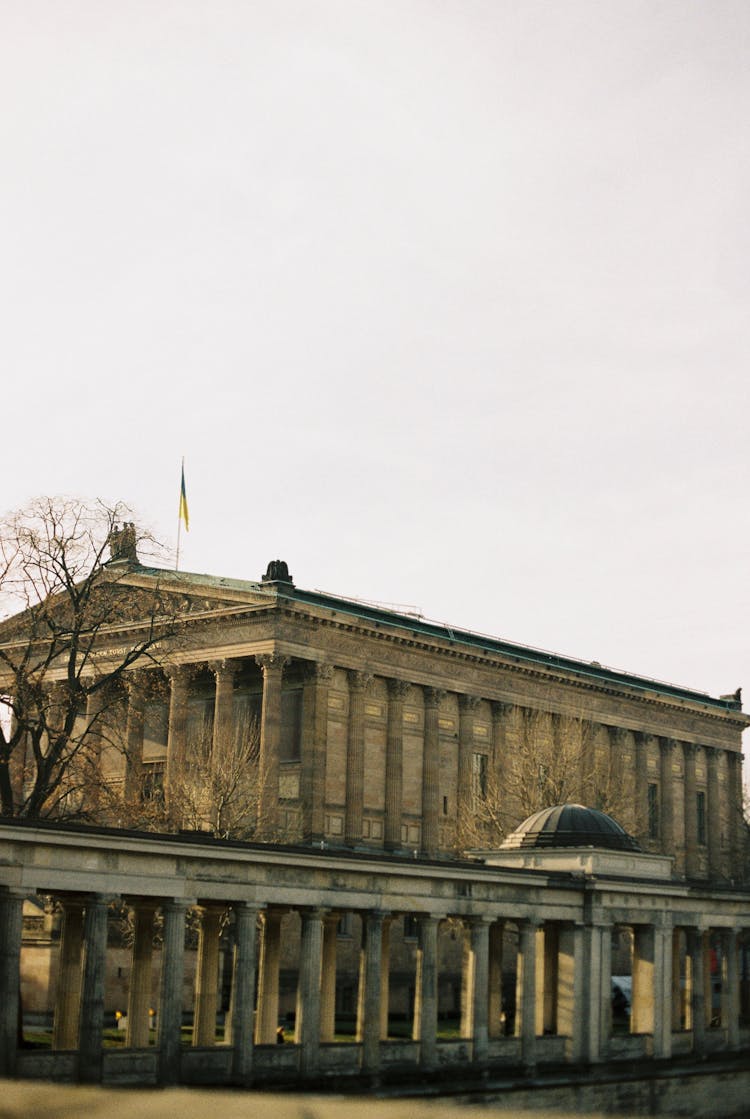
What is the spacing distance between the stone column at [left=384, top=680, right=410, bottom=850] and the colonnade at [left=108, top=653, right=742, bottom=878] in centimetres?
6

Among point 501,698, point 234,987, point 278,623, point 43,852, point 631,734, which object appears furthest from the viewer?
point 631,734

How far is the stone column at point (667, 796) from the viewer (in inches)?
4665

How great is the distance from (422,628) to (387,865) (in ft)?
173

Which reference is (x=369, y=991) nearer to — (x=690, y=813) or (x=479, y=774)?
(x=479, y=774)

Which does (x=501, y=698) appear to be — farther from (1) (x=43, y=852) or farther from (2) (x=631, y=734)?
(1) (x=43, y=852)

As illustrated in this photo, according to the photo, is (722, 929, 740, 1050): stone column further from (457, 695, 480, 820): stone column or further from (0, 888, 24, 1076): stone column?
(457, 695, 480, 820): stone column

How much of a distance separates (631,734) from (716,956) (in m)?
25.3

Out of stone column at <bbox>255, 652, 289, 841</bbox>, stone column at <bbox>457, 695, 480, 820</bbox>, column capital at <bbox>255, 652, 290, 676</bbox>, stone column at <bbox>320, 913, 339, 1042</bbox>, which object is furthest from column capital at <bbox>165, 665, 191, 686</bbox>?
stone column at <bbox>320, 913, 339, 1042</bbox>

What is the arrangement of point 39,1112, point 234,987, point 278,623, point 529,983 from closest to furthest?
1. point 39,1112
2. point 234,987
3. point 529,983
4. point 278,623

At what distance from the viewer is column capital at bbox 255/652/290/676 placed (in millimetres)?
85562

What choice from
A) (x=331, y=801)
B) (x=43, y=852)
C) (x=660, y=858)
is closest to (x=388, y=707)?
(x=331, y=801)

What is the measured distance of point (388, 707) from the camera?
9506 cm

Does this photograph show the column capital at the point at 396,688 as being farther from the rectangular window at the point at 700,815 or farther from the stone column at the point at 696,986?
the rectangular window at the point at 700,815

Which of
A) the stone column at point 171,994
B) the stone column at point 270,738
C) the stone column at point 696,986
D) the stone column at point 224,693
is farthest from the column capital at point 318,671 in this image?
the stone column at point 171,994
